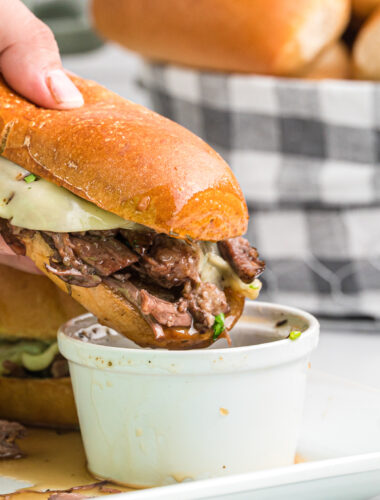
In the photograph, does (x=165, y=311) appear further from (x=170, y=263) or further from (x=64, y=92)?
(x=64, y=92)

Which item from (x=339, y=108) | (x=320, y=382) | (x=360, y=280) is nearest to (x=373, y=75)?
(x=339, y=108)

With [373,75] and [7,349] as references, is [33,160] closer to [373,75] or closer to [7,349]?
[7,349]

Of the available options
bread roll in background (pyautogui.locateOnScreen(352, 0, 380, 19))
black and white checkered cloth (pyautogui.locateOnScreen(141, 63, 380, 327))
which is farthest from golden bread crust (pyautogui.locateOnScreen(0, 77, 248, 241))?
bread roll in background (pyautogui.locateOnScreen(352, 0, 380, 19))

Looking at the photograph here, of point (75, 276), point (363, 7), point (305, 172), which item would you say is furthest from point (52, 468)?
point (363, 7)

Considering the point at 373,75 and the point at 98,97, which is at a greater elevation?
the point at 98,97

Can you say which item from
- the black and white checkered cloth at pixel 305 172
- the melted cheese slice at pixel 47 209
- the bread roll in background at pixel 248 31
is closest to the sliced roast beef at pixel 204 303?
the melted cheese slice at pixel 47 209
